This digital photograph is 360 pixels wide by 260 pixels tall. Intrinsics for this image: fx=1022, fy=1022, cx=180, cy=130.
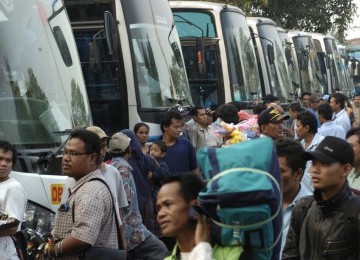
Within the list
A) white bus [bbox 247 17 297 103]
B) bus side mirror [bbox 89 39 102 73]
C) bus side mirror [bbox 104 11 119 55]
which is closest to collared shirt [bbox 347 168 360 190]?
bus side mirror [bbox 104 11 119 55]

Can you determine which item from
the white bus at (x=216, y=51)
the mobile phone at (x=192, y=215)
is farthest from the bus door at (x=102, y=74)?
the mobile phone at (x=192, y=215)

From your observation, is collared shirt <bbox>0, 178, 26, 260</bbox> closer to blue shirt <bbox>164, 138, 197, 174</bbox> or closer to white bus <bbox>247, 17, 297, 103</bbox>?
blue shirt <bbox>164, 138, 197, 174</bbox>

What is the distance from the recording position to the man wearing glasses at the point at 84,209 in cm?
604

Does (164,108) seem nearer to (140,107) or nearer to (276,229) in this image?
(140,107)

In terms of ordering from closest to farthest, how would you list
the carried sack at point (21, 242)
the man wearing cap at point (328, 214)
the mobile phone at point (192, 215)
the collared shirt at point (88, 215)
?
the mobile phone at point (192, 215) → the man wearing cap at point (328, 214) → the collared shirt at point (88, 215) → the carried sack at point (21, 242)

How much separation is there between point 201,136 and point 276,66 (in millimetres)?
10630

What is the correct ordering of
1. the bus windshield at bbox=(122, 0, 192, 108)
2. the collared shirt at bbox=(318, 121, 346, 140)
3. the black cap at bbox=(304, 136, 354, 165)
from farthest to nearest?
the bus windshield at bbox=(122, 0, 192, 108)
the collared shirt at bbox=(318, 121, 346, 140)
the black cap at bbox=(304, 136, 354, 165)

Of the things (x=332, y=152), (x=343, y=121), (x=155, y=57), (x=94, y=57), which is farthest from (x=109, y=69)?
(x=332, y=152)

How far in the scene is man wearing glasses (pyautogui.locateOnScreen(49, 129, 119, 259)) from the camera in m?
6.04

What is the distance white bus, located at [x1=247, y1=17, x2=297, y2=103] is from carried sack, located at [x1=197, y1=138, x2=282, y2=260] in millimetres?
18682

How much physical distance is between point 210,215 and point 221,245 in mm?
151

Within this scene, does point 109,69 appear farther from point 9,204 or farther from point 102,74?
point 9,204

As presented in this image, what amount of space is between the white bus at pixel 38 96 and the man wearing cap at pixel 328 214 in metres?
2.83

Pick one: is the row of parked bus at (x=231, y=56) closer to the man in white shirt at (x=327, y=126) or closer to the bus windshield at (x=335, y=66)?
the man in white shirt at (x=327, y=126)
